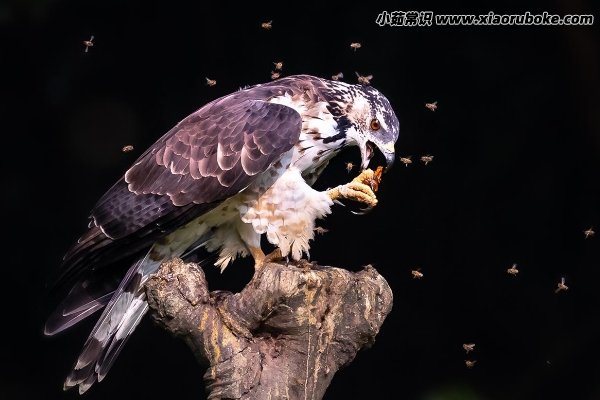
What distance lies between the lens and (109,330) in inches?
159

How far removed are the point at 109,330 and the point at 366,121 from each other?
1.17m

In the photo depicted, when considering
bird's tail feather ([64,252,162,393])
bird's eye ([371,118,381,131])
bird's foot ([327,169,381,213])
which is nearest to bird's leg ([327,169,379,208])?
bird's foot ([327,169,381,213])

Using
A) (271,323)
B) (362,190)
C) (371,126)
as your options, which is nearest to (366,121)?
(371,126)

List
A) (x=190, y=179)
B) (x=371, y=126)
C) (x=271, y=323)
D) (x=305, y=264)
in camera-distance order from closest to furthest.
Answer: (x=271, y=323)
(x=305, y=264)
(x=190, y=179)
(x=371, y=126)

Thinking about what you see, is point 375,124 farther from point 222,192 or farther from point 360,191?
point 222,192

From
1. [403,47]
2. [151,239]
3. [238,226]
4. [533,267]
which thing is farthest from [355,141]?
[533,267]

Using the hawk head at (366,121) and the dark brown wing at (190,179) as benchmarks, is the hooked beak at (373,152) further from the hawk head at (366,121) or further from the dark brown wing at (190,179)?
Answer: the dark brown wing at (190,179)

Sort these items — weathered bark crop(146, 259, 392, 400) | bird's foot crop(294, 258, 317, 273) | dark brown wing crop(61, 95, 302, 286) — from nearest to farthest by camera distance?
weathered bark crop(146, 259, 392, 400) → bird's foot crop(294, 258, 317, 273) → dark brown wing crop(61, 95, 302, 286)

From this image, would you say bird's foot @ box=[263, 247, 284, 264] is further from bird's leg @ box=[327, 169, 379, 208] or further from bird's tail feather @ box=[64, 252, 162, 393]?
bird's tail feather @ box=[64, 252, 162, 393]

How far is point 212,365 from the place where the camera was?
3.49 metres

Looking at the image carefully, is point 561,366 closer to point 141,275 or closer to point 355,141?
point 355,141

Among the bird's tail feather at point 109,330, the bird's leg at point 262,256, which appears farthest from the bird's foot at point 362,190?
the bird's tail feather at point 109,330

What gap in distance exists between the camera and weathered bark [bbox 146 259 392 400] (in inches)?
136

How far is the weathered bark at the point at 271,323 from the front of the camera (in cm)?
347
